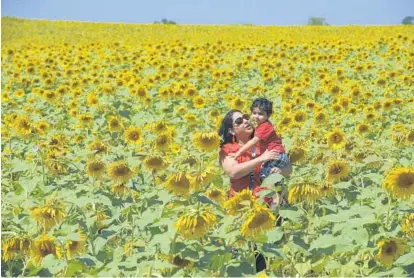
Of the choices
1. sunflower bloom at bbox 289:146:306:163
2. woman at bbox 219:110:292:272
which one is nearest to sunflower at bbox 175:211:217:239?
woman at bbox 219:110:292:272

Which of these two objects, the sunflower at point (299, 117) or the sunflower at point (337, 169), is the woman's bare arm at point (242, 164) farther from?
the sunflower at point (299, 117)

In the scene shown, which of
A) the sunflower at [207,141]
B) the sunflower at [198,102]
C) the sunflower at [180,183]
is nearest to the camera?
the sunflower at [180,183]

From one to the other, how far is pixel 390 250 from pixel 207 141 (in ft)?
5.09

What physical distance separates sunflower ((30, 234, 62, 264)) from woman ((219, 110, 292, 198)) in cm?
140

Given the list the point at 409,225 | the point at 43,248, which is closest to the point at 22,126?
the point at 43,248

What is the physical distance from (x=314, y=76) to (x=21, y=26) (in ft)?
81.7

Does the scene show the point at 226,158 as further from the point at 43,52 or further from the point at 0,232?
the point at 43,52

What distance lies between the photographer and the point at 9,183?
185 inches

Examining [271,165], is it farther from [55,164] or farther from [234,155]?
[55,164]

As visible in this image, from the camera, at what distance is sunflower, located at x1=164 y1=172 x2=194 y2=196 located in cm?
301

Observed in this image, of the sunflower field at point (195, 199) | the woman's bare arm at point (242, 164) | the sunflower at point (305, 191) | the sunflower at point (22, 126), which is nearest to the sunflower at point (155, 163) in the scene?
the sunflower field at point (195, 199)

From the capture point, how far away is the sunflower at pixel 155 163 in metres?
3.50

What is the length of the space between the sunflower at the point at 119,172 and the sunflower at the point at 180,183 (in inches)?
22.9

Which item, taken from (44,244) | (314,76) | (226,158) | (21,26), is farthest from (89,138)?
(21,26)
